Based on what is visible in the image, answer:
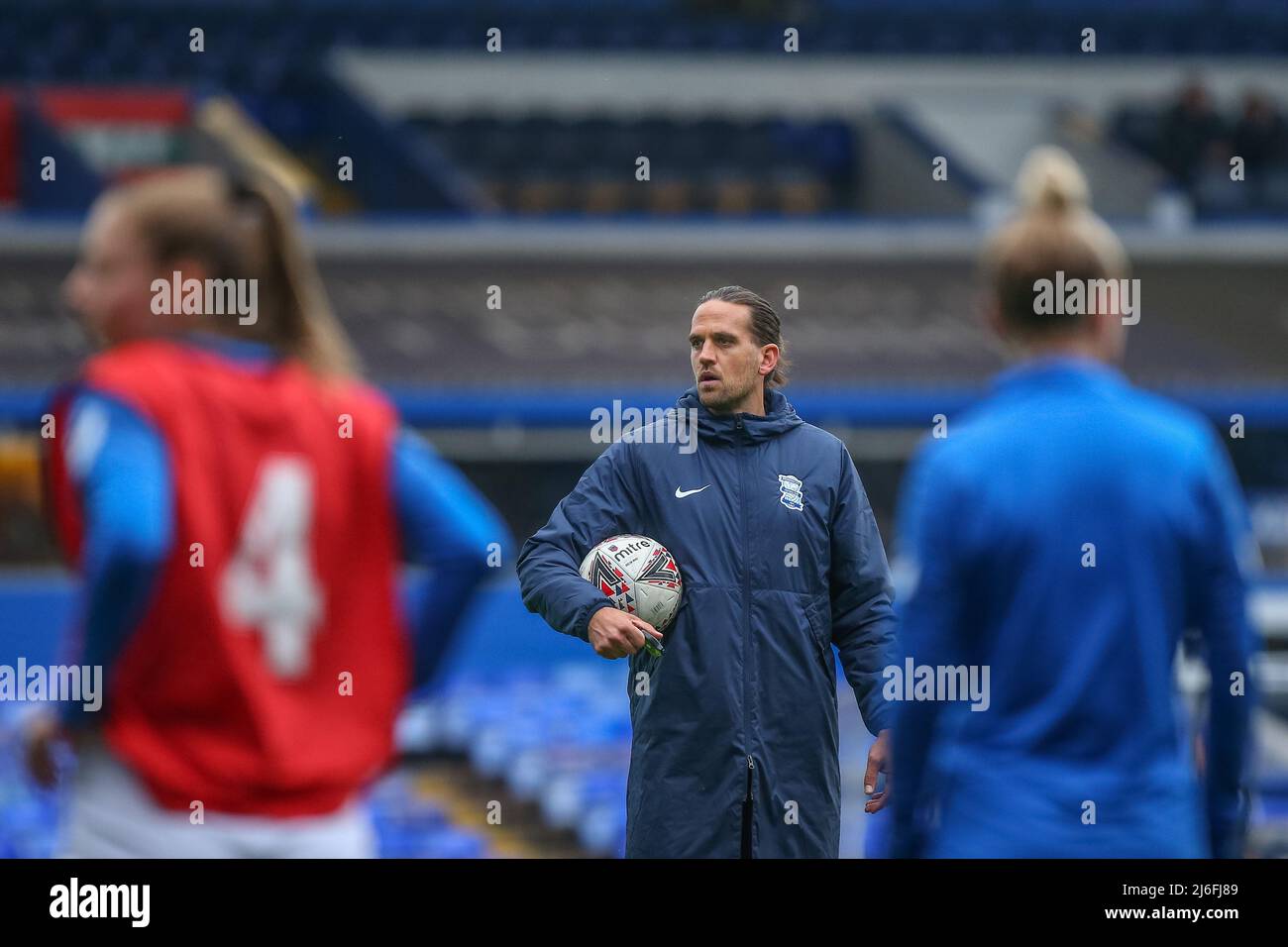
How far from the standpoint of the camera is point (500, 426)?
1193 centimetres

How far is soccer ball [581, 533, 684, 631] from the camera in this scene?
2994mm

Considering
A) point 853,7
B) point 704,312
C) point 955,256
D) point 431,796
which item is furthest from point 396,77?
point 704,312

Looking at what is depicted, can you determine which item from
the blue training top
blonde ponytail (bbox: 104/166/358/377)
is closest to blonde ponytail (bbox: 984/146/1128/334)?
the blue training top

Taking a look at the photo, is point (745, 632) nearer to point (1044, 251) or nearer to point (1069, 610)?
point (1069, 610)

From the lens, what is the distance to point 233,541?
200cm

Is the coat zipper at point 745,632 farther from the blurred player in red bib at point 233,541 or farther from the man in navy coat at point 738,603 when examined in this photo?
the blurred player in red bib at point 233,541

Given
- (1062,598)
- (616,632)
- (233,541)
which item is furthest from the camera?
(616,632)

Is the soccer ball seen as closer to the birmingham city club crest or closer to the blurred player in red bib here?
the birmingham city club crest

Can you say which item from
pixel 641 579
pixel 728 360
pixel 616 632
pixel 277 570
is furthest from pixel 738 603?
pixel 277 570

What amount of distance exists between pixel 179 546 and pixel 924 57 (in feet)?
51.6

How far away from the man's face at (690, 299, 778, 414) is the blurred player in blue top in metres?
0.86

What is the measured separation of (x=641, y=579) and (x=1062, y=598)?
38.8 inches

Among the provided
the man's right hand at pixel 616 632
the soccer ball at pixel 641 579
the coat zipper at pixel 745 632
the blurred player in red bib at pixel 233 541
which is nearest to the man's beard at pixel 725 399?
the coat zipper at pixel 745 632
